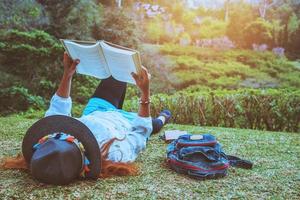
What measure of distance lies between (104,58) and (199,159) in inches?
32.4

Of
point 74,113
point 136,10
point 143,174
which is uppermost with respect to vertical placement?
point 136,10

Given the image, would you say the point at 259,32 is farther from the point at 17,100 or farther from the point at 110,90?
the point at 110,90

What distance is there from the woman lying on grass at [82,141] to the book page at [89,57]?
56 millimetres

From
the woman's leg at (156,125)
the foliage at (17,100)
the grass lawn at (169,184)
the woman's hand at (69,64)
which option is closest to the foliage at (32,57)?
the foliage at (17,100)

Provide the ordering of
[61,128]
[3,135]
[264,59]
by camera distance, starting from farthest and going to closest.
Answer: [264,59]
[3,135]
[61,128]

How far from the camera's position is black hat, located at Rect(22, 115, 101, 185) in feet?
6.07

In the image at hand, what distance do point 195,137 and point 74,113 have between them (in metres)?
3.30

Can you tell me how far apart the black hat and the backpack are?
525mm

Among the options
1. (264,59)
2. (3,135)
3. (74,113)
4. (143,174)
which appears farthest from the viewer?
(264,59)

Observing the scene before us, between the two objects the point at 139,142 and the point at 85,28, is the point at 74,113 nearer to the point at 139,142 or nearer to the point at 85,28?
the point at 85,28

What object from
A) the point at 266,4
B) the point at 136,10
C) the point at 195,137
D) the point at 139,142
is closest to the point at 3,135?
the point at 139,142

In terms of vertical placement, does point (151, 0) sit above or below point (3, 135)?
above

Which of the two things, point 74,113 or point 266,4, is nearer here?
point 74,113

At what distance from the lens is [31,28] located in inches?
249
